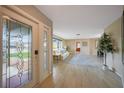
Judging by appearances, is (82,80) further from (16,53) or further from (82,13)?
(16,53)

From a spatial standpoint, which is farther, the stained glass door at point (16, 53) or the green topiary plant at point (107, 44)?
the green topiary plant at point (107, 44)

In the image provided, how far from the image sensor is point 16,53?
2564mm

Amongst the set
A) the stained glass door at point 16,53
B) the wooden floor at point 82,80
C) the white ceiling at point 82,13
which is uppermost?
the white ceiling at point 82,13

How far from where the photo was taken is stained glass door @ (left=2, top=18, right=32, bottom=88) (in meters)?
2.19

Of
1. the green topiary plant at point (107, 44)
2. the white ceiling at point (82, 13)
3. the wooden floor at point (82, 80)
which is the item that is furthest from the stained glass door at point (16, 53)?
the green topiary plant at point (107, 44)

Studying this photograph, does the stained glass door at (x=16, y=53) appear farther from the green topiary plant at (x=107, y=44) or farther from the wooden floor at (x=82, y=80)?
the green topiary plant at (x=107, y=44)

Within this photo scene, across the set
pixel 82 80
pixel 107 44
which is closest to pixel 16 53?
pixel 82 80

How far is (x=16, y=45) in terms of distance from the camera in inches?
101

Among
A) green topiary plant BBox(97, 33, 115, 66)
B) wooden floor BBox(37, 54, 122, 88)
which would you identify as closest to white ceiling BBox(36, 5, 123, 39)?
green topiary plant BBox(97, 33, 115, 66)

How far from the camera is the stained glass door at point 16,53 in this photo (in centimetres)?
219

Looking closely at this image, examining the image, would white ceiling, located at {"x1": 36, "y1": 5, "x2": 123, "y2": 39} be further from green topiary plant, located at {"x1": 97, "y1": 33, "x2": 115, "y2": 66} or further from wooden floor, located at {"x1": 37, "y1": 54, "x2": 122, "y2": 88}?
wooden floor, located at {"x1": 37, "y1": 54, "x2": 122, "y2": 88}

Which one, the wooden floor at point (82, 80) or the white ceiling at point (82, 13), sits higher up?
the white ceiling at point (82, 13)
